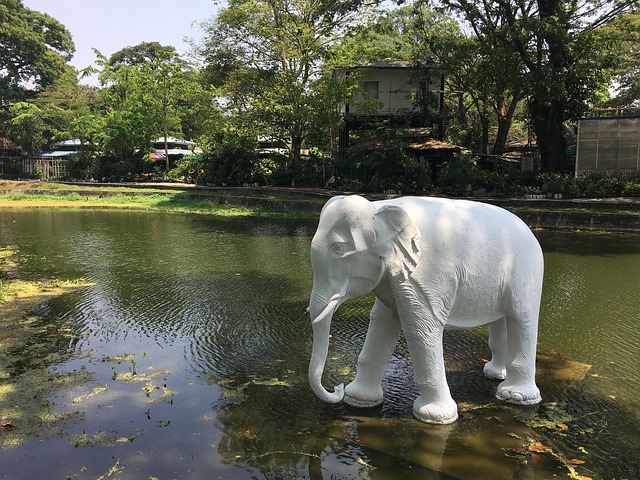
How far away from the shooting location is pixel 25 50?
46.0m

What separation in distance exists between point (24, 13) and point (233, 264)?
161 feet

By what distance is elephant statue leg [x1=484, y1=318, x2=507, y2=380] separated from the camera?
449 centimetres

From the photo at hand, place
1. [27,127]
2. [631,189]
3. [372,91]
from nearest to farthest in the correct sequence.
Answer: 1. [631,189]
2. [372,91]
3. [27,127]

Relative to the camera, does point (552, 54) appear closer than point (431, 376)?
No

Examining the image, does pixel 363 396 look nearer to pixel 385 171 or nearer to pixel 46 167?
pixel 385 171

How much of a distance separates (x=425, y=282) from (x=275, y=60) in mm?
24853

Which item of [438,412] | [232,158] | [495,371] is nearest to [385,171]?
[232,158]

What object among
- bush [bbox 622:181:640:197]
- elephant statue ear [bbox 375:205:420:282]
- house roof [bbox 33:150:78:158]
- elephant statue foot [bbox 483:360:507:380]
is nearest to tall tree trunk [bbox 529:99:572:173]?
bush [bbox 622:181:640:197]

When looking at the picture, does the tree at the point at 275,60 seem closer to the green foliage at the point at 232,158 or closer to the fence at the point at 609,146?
the green foliage at the point at 232,158

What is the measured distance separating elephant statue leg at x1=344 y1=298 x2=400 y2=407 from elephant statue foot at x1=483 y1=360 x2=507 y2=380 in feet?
3.81

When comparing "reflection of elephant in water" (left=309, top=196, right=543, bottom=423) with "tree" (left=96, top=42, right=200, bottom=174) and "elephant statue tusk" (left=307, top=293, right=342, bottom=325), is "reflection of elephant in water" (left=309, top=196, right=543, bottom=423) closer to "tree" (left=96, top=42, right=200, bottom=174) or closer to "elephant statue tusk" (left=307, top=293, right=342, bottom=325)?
"elephant statue tusk" (left=307, top=293, right=342, bottom=325)

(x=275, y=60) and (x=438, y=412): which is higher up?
(x=275, y=60)

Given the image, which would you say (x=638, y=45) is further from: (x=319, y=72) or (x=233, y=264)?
(x=233, y=264)

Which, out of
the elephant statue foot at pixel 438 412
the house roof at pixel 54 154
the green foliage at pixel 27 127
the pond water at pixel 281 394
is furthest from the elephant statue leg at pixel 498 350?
the house roof at pixel 54 154
